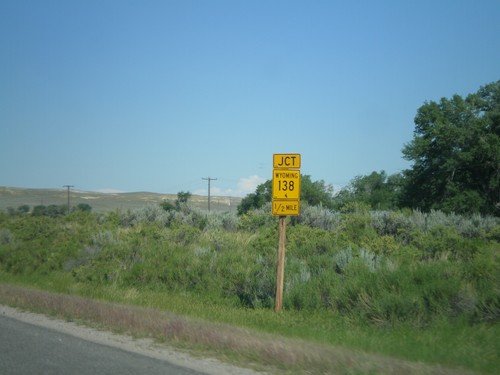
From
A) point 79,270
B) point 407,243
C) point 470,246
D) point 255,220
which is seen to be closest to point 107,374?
point 79,270

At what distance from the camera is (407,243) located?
18.1m

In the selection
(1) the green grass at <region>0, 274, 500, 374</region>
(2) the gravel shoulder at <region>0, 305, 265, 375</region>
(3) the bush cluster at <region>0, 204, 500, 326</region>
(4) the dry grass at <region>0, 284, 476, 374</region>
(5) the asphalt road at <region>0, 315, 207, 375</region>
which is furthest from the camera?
(3) the bush cluster at <region>0, 204, 500, 326</region>

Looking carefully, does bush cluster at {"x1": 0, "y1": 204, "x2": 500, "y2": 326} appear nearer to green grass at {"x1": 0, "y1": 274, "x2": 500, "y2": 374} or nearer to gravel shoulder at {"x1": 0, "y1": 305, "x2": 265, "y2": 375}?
green grass at {"x1": 0, "y1": 274, "x2": 500, "y2": 374}

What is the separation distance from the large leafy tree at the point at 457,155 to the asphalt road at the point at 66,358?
96.7ft

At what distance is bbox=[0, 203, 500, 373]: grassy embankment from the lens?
7.80m

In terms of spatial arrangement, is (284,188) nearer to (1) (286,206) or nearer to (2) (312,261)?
(1) (286,206)

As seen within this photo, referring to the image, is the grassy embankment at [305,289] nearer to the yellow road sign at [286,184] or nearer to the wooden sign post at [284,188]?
the wooden sign post at [284,188]

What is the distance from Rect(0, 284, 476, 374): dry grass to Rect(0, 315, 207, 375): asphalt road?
89 centimetres

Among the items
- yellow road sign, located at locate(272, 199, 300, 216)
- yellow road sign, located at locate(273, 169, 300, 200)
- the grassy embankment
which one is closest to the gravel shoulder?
the grassy embankment

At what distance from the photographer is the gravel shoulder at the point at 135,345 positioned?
7.19m

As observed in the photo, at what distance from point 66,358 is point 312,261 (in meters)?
7.98

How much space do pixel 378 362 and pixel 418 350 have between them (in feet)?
3.97

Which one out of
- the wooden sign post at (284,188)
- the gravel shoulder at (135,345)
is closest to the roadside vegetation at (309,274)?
the gravel shoulder at (135,345)

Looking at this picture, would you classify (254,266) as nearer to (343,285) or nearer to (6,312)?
(343,285)
